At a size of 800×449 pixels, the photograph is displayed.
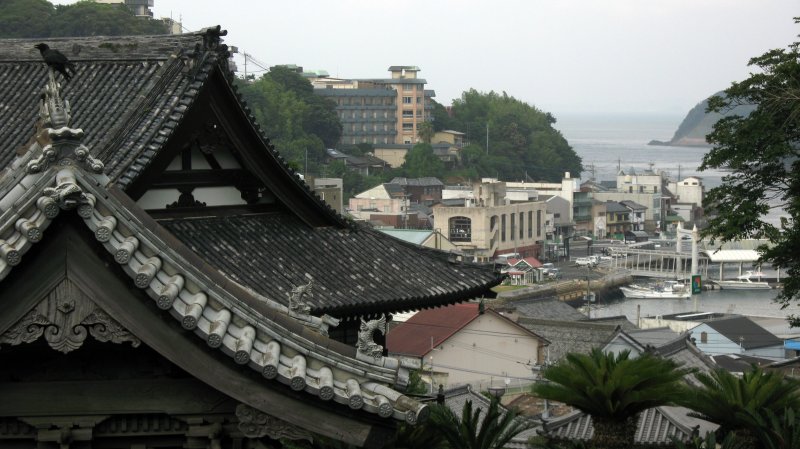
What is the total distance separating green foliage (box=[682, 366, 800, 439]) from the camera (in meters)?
13.5

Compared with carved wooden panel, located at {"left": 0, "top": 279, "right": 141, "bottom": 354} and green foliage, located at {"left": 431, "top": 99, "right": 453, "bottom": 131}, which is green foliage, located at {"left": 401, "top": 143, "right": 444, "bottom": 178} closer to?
green foliage, located at {"left": 431, "top": 99, "right": 453, "bottom": 131}

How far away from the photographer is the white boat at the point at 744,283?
331 feet

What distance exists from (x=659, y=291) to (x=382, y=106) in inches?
2430

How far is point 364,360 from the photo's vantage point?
588 cm

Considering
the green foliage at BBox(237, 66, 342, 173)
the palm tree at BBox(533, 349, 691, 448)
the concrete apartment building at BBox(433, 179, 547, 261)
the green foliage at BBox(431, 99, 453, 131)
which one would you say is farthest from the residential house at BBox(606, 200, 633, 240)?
the palm tree at BBox(533, 349, 691, 448)

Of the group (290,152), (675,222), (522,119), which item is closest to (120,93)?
(290,152)

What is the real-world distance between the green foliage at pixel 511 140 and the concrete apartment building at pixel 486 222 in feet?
140

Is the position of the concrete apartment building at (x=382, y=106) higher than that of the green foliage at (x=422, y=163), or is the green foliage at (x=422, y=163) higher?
the concrete apartment building at (x=382, y=106)

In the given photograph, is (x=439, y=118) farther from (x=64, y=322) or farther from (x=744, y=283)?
(x=64, y=322)

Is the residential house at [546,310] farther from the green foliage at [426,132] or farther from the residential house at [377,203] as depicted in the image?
the green foliage at [426,132]

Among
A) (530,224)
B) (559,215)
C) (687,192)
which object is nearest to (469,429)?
(530,224)

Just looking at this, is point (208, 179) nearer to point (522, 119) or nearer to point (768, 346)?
point (768, 346)

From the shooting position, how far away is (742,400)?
1374 centimetres

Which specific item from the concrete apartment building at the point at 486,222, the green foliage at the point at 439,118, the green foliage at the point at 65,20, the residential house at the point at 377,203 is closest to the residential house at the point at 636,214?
the concrete apartment building at the point at 486,222
